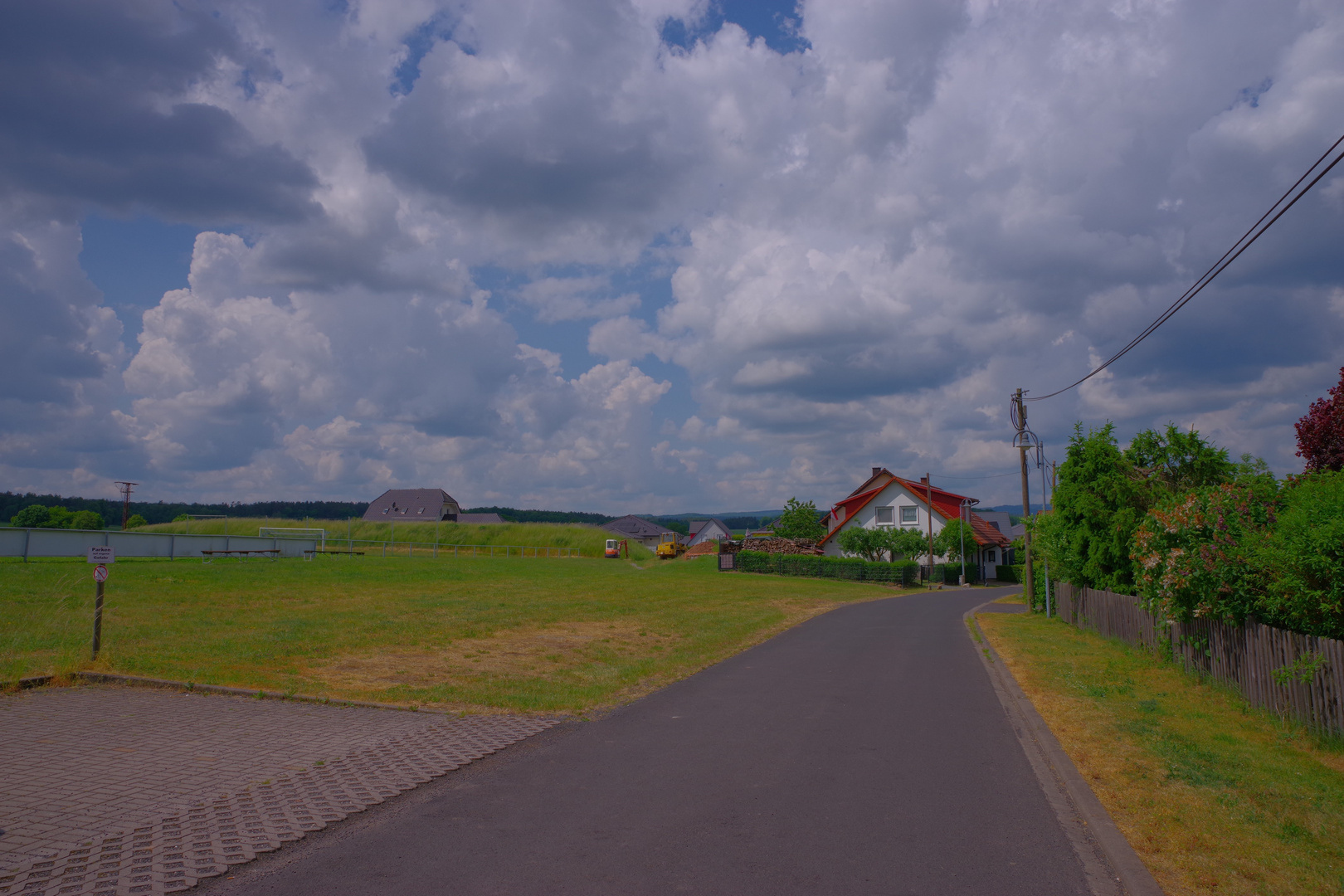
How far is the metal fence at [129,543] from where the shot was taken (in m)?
33.6

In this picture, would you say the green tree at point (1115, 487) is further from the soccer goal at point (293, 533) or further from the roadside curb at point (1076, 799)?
the soccer goal at point (293, 533)

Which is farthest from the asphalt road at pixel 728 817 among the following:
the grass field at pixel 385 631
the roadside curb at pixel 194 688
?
the grass field at pixel 385 631

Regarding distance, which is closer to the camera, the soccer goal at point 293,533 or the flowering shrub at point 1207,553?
the flowering shrub at point 1207,553

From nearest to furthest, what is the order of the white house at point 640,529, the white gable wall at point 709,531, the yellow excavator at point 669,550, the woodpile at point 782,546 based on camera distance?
the woodpile at point 782,546 → the yellow excavator at point 669,550 → the white gable wall at point 709,531 → the white house at point 640,529

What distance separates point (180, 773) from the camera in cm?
651

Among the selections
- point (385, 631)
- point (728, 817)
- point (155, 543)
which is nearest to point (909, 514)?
point (155, 543)

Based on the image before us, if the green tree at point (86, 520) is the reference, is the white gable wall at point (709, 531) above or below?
below

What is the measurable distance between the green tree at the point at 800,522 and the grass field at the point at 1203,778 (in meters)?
74.2

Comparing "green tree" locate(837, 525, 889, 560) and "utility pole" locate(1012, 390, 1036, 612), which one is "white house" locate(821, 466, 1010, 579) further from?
"utility pole" locate(1012, 390, 1036, 612)

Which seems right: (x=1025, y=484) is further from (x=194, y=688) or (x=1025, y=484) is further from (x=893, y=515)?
(x=893, y=515)

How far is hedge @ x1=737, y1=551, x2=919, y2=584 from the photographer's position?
51781 millimetres

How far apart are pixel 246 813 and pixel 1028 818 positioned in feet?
18.3

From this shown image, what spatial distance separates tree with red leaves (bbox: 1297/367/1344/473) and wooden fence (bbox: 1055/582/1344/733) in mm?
7887

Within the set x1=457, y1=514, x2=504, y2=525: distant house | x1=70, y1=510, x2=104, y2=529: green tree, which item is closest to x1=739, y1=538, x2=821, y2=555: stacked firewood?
x1=70, y1=510, x2=104, y2=529: green tree
